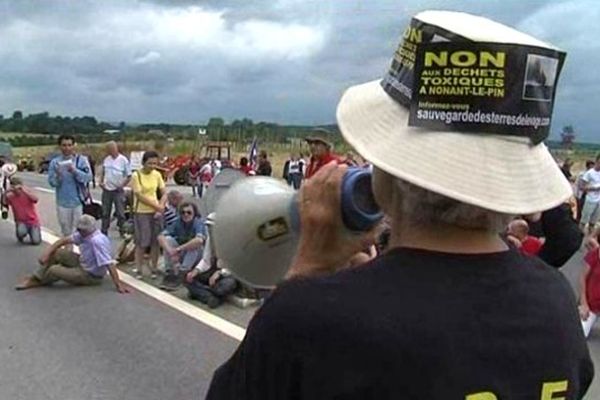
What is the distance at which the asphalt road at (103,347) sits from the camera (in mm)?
5508

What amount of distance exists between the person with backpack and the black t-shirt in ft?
32.6

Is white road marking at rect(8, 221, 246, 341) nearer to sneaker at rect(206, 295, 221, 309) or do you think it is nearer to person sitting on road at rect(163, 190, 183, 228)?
sneaker at rect(206, 295, 221, 309)

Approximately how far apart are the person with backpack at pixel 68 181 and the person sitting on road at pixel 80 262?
138cm

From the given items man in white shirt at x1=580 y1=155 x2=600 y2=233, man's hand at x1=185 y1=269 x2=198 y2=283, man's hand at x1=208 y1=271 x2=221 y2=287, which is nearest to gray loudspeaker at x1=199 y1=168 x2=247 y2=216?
man's hand at x1=208 y1=271 x2=221 y2=287

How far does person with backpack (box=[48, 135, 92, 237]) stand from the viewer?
10711 millimetres

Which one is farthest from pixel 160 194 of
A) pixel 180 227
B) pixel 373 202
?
pixel 373 202

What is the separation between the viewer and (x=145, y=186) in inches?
400

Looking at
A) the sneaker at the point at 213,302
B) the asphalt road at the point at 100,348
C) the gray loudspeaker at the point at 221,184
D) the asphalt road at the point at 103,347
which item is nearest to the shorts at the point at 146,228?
the asphalt road at the point at 103,347

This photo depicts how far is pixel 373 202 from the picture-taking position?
1.35 m

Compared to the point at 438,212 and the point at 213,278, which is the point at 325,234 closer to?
the point at 438,212

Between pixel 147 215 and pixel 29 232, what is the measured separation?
4.18m

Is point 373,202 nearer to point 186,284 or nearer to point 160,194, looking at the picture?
point 186,284

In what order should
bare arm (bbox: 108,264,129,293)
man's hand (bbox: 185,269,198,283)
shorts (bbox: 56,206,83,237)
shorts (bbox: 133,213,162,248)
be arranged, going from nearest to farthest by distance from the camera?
man's hand (bbox: 185,269,198,283) → bare arm (bbox: 108,264,129,293) → shorts (bbox: 133,213,162,248) → shorts (bbox: 56,206,83,237)

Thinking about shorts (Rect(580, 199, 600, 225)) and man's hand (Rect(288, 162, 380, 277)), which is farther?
shorts (Rect(580, 199, 600, 225))
